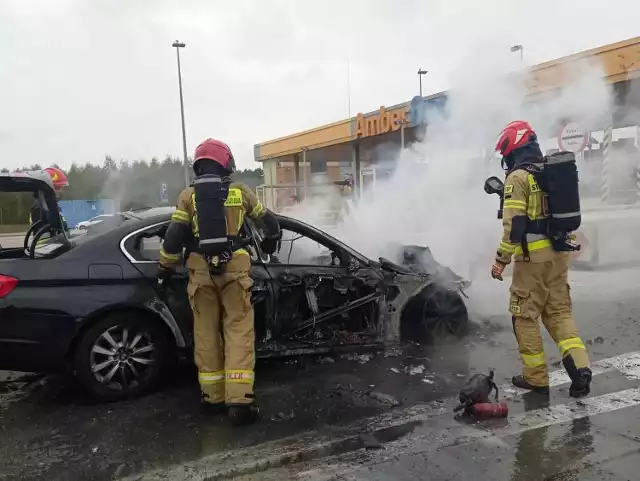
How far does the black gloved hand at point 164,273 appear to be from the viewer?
4.23m

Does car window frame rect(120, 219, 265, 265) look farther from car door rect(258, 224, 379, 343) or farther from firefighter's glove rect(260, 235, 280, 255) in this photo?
car door rect(258, 224, 379, 343)

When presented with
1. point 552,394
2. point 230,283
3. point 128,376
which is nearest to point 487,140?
point 552,394

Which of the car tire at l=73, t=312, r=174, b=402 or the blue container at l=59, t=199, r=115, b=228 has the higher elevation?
the blue container at l=59, t=199, r=115, b=228

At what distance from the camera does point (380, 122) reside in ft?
48.7

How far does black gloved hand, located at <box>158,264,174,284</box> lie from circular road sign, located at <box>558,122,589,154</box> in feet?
21.7

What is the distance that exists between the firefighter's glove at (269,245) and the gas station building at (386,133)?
3.27 meters

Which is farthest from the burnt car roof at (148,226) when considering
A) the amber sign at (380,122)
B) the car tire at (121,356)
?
the amber sign at (380,122)

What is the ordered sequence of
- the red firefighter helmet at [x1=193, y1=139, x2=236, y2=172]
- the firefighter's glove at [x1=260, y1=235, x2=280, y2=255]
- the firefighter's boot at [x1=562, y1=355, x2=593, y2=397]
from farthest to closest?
the firefighter's glove at [x1=260, y1=235, x2=280, y2=255] → the firefighter's boot at [x1=562, y1=355, x2=593, y2=397] → the red firefighter helmet at [x1=193, y1=139, x2=236, y2=172]

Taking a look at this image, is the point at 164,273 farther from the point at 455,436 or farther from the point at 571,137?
the point at 571,137

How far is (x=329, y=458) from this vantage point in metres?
3.33

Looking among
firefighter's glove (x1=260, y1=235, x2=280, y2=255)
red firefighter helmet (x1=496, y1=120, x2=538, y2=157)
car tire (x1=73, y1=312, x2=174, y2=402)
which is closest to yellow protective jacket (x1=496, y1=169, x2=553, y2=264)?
red firefighter helmet (x1=496, y1=120, x2=538, y2=157)

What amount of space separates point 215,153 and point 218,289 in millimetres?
957

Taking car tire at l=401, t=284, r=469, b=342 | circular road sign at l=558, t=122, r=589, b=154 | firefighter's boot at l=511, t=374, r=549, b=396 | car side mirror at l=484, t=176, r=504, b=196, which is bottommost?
firefighter's boot at l=511, t=374, r=549, b=396

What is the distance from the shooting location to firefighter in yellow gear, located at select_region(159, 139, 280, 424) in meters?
3.95
